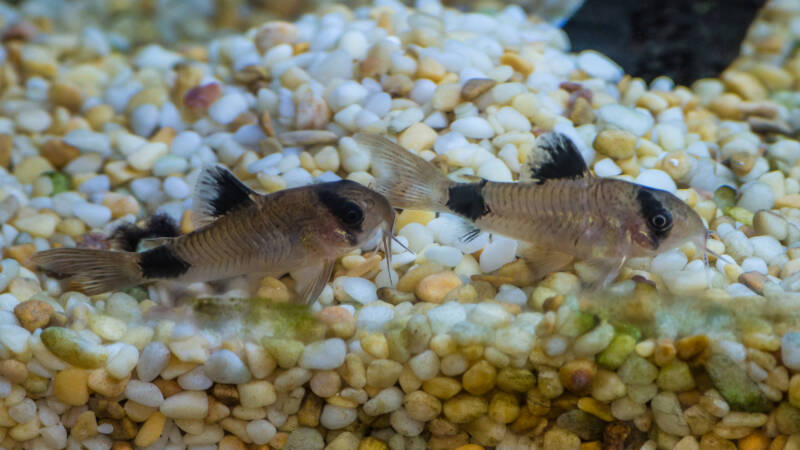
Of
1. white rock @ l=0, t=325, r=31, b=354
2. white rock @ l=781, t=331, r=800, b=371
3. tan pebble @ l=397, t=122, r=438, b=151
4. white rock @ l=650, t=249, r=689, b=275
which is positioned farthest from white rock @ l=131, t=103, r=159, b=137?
white rock @ l=781, t=331, r=800, b=371

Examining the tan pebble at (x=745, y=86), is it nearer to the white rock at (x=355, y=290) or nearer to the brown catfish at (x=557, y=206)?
the brown catfish at (x=557, y=206)

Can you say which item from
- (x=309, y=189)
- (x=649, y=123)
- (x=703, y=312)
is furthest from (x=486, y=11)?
(x=703, y=312)

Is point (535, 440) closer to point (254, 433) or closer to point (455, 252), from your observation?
point (455, 252)

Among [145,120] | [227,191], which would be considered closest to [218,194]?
[227,191]

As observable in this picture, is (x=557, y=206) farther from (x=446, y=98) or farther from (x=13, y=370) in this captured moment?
(x=13, y=370)

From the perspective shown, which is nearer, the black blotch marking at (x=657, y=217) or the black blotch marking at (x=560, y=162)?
the black blotch marking at (x=657, y=217)

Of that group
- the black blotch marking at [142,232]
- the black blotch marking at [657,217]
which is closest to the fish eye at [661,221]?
the black blotch marking at [657,217]

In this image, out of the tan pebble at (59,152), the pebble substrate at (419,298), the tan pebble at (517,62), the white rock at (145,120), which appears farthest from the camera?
the white rock at (145,120)
